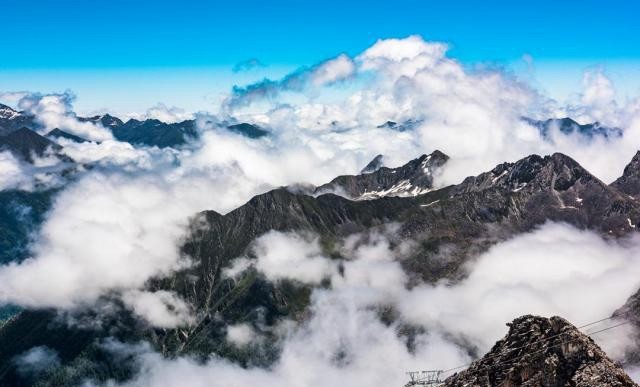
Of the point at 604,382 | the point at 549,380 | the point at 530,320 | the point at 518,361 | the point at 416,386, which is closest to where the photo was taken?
the point at 604,382

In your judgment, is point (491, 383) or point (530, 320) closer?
point (491, 383)

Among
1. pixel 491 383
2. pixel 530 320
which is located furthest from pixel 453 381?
pixel 530 320

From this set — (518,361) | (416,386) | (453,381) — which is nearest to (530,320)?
(518,361)

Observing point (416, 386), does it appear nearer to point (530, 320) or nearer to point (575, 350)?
point (530, 320)

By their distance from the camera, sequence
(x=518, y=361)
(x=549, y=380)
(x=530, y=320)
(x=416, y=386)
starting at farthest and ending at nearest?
(x=416, y=386), (x=530, y=320), (x=518, y=361), (x=549, y=380)

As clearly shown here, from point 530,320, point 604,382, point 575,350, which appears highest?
point 530,320

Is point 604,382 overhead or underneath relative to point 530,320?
underneath
